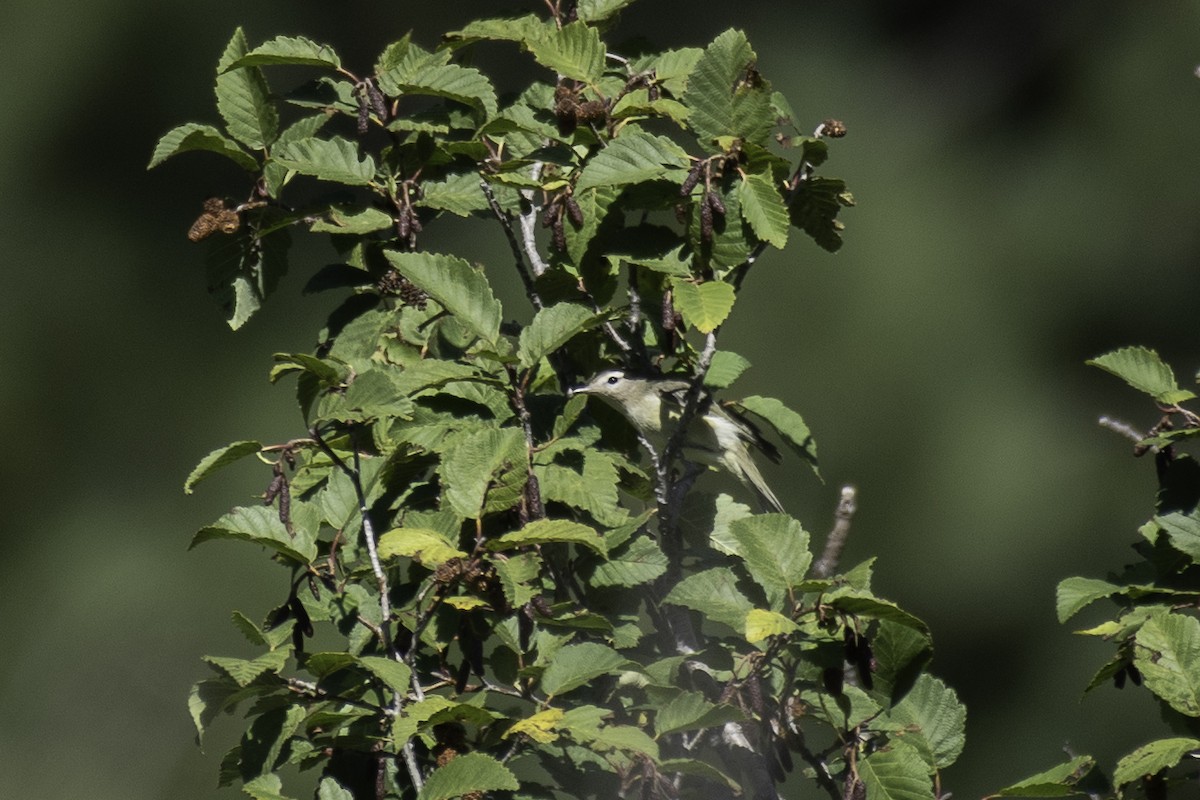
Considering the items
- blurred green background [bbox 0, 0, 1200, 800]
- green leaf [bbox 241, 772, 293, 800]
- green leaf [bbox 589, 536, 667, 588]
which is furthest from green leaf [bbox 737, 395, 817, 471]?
blurred green background [bbox 0, 0, 1200, 800]

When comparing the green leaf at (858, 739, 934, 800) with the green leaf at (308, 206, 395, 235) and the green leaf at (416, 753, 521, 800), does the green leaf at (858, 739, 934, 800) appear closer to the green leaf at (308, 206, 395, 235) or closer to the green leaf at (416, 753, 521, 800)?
the green leaf at (416, 753, 521, 800)

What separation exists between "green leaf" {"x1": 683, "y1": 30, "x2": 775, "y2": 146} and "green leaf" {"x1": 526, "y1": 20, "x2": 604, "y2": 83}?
8.3 inches

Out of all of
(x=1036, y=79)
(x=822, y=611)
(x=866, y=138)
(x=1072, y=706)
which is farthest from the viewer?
(x=1036, y=79)

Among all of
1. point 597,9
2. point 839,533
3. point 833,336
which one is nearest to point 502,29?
point 597,9

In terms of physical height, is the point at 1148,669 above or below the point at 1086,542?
above

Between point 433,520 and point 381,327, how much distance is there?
1.42ft

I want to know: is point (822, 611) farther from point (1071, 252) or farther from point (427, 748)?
point (1071, 252)

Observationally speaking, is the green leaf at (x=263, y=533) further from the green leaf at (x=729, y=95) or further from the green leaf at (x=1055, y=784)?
the green leaf at (x=1055, y=784)

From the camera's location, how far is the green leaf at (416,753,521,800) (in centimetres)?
129

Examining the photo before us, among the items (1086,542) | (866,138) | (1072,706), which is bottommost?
(1072,706)

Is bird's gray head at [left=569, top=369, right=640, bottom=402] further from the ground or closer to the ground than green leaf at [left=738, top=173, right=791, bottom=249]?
closer to the ground

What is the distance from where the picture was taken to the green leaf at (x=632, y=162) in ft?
4.97

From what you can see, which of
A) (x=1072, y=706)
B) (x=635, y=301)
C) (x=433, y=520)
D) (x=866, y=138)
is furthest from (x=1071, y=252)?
(x=433, y=520)

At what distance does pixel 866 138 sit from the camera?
504cm
